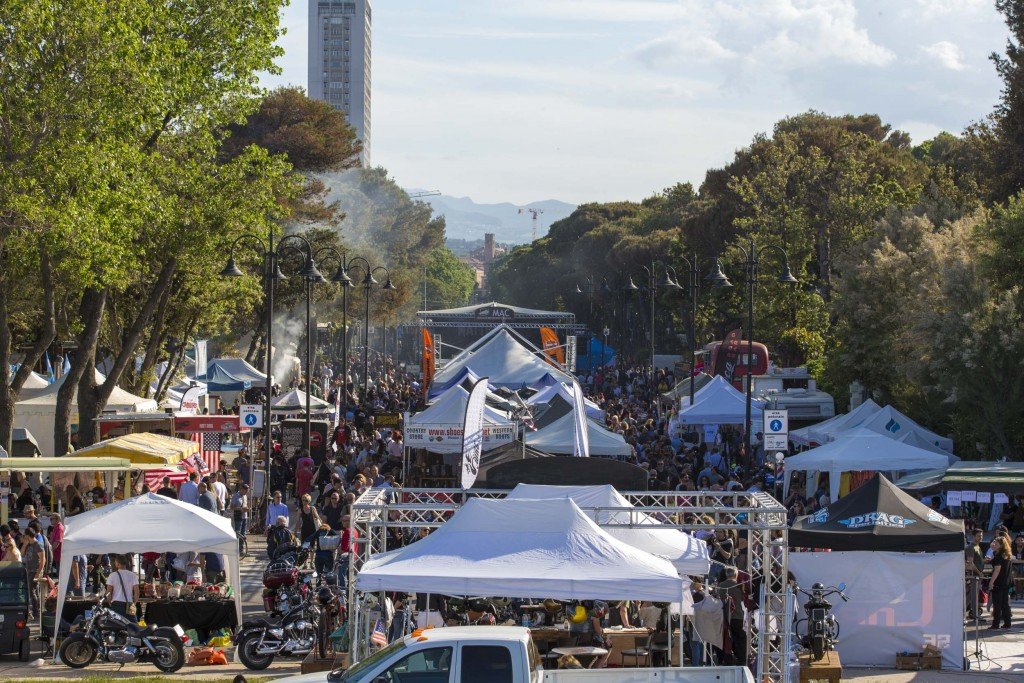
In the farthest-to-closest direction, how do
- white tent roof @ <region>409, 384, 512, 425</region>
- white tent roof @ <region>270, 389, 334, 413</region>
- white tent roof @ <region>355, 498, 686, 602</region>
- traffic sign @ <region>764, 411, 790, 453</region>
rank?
white tent roof @ <region>270, 389, 334, 413</region>
white tent roof @ <region>409, 384, 512, 425</region>
traffic sign @ <region>764, 411, 790, 453</region>
white tent roof @ <region>355, 498, 686, 602</region>

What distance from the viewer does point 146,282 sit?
106 ft

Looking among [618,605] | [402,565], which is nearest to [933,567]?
[618,605]

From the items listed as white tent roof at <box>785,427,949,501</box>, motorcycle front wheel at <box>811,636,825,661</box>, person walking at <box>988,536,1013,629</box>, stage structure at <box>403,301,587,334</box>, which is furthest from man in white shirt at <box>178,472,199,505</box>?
stage structure at <box>403,301,587,334</box>

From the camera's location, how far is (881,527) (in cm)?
1574

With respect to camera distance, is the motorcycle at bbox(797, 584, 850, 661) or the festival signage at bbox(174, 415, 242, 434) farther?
the festival signage at bbox(174, 415, 242, 434)

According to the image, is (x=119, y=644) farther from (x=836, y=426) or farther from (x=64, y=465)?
(x=836, y=426)

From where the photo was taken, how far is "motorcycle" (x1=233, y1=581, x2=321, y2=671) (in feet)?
50.6

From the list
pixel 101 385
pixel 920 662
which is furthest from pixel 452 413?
pixel 920 662

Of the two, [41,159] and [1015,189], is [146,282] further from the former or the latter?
[1015,189]

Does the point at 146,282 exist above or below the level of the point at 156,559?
above

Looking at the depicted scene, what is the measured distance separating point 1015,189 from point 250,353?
34.6 m

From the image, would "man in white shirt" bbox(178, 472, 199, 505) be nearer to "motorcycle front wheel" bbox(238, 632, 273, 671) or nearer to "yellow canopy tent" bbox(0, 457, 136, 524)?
"yellow canopy tent" bbox(0, 457, 136, 524)

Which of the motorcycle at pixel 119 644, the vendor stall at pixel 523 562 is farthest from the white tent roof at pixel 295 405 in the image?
the vendor stall at pixel 523 562

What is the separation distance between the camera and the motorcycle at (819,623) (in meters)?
14.2
